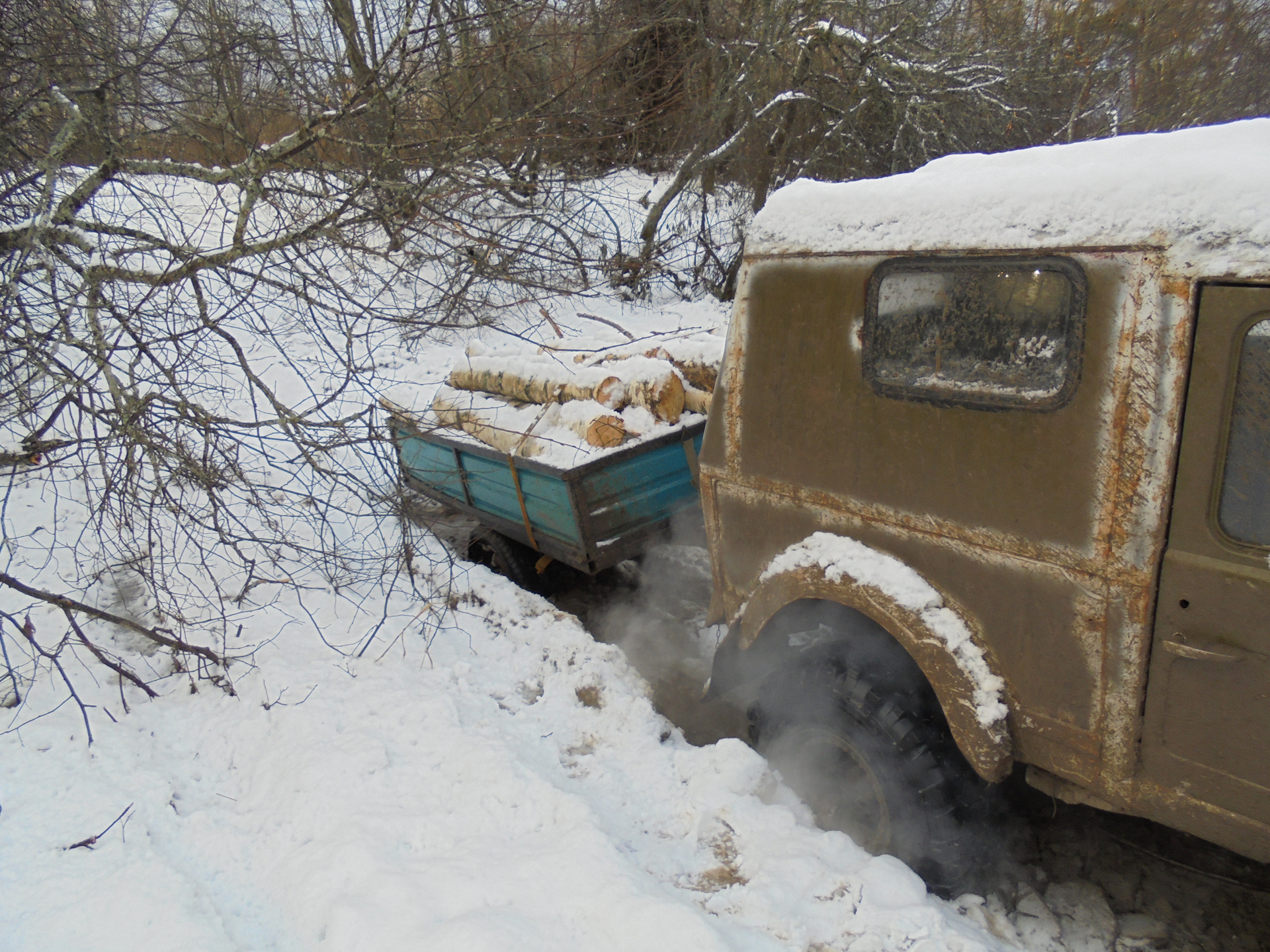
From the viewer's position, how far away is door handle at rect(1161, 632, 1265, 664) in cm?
173

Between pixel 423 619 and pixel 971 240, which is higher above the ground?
pixel 971 240

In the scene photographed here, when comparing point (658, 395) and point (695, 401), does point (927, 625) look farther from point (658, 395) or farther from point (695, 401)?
point (695, 401)

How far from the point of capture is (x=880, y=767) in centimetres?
251

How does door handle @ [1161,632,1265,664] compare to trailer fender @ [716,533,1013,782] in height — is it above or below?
above

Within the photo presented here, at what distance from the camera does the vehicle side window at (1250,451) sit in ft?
5.43

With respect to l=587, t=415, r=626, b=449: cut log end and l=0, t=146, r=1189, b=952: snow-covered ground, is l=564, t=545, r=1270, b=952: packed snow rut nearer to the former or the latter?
l=0, t=146, r=1189, b=952: snow-covered ground

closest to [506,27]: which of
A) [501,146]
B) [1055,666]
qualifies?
[501,146]

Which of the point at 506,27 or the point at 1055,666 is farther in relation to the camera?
the point at 506,27

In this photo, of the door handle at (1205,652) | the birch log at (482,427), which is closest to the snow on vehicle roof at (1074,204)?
the door handle at (1205,652)

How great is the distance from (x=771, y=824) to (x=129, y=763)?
9.14 ft

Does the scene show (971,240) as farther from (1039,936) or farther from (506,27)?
(506,27)

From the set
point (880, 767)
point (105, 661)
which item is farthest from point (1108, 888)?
point (105, 661)

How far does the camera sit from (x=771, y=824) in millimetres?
2812

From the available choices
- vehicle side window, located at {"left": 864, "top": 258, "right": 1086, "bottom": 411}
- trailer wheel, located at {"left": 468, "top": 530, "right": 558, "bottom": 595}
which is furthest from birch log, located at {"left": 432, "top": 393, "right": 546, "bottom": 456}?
vehicle side window, located at {"left": 864, "top": 258, "right": 1086, "bottom": 411}
